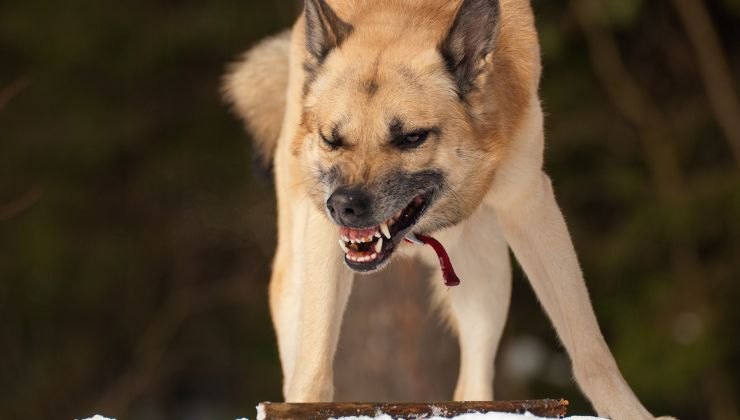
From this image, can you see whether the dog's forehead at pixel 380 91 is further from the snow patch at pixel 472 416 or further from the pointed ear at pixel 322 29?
the snow patch at pixel 472 416

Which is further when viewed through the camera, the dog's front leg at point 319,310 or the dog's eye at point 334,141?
the dog's front leg at point 319,310

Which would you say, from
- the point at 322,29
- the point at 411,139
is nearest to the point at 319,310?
the point at 411,139

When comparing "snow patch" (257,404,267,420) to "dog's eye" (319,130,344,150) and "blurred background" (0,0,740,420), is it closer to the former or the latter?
"dog's eye" (319,130,344,150)

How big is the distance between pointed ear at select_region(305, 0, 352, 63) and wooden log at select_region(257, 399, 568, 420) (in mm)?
1601

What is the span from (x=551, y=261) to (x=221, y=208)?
7626 millimetres

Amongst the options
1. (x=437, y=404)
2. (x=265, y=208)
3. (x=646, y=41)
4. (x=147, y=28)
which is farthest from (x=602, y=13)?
(x=437, y=404)

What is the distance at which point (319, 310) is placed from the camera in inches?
210

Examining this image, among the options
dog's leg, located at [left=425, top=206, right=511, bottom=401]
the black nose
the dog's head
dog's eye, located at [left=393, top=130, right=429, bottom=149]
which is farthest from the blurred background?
the black nose

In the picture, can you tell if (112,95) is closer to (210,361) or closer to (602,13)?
(210,361)

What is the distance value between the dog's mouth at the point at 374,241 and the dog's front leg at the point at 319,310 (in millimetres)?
236

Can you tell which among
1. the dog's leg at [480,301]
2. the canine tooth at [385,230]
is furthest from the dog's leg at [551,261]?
the dog's leg at [480,301]

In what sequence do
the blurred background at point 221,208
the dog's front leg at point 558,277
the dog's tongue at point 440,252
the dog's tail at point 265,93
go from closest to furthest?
the dog's tongue at point 440,252
the dog's front leg at point 558,277
the dog's tail at point 265,93
the blurred background at point 221,208

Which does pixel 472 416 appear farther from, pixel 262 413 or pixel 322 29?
pixel 322 29

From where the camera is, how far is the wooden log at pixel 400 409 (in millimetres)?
4109
